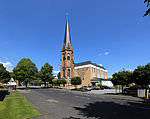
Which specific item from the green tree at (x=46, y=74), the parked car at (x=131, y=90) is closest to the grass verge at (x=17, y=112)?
the parked car at (x=131, y=90)

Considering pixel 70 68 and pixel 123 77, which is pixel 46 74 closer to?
pixel 70 68

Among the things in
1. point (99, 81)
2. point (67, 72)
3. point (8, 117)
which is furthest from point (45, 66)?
point (8, 117)

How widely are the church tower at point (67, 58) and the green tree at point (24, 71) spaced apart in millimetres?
15217

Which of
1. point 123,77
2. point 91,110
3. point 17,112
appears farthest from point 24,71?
point 91,110

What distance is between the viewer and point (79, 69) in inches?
2334

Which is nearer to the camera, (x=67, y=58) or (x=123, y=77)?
(x=123, y=77)

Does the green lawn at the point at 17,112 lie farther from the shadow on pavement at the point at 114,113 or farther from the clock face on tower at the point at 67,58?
the clock face on tower at the point at 67,58

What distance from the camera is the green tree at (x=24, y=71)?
36.2 meters

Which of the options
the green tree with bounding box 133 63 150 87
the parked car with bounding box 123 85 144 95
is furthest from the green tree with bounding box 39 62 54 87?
the green tree with bounding box 133 63 150 87

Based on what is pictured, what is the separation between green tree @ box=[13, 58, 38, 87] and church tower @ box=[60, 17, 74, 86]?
15.2 meters

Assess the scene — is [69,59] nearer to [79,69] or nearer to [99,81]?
[79,69]

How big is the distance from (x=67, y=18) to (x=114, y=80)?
163 ft

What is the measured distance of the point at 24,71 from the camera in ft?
123

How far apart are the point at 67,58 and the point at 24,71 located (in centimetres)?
2111
